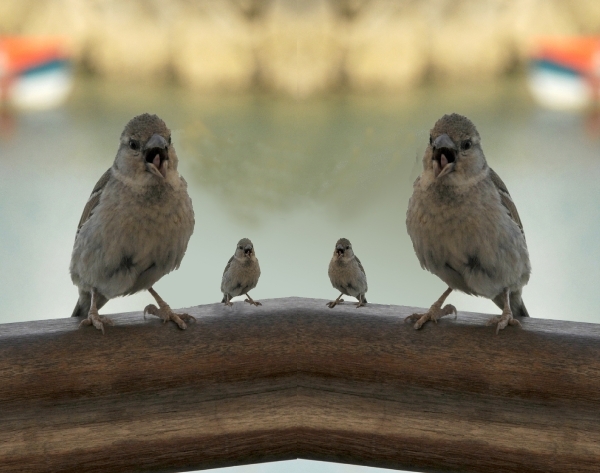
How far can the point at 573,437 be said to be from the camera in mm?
1189

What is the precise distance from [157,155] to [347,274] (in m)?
1.04

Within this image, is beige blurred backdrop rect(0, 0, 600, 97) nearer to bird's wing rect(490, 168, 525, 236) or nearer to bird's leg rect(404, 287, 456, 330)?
bird's wing rect(490, 168, 525, 236)

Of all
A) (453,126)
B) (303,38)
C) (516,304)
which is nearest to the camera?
(453,126)

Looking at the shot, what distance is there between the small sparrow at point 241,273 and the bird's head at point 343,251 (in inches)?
10.2

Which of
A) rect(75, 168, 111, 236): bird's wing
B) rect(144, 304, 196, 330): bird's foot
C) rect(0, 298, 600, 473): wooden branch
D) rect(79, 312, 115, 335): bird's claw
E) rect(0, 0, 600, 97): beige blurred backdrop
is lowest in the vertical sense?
rect(0, 298, 600, 473): wooden branch

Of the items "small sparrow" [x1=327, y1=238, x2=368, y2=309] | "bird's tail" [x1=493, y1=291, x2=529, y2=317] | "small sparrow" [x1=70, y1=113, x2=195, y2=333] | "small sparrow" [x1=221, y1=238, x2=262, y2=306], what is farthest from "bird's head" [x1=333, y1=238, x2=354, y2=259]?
"small sparrow" [x1=70, y1=113, x2=195, y2=333]

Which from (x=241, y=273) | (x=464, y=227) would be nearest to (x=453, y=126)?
(x=464, y=227)

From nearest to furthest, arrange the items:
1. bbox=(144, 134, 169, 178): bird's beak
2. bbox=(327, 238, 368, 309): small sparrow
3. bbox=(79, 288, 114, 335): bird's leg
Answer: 1. bbox=(144, 134, 169, 178): bird's beak
2. bbox=(79, 288, 114, 335): bird's leg
3. bbox=(327, 238, 368, 309): small sparrow

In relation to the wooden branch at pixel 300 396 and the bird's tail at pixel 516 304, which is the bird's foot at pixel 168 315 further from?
the bird's tail at pixel 516 304

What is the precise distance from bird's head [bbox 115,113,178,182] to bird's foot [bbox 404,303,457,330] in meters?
0.54

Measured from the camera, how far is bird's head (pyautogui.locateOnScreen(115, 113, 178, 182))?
1.20 meters

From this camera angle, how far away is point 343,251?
7.14 ft

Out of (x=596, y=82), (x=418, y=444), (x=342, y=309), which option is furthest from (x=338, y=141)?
(x=418, y=444)

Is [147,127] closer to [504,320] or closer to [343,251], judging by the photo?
[504,320]
